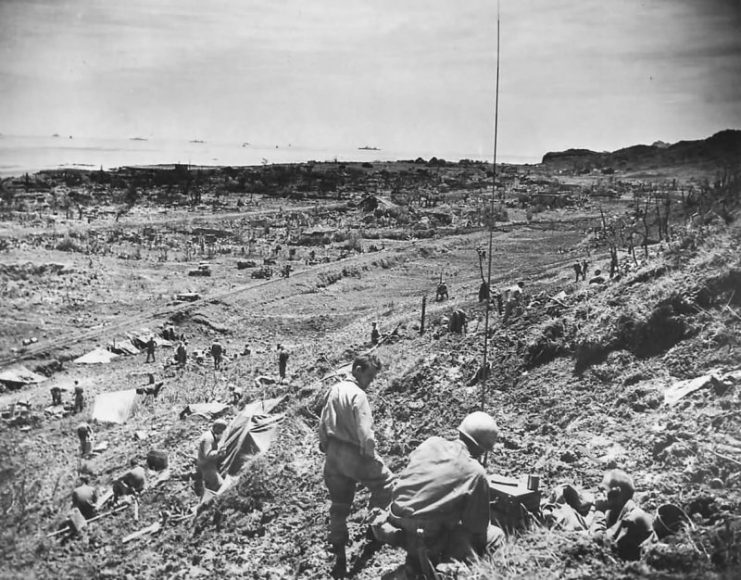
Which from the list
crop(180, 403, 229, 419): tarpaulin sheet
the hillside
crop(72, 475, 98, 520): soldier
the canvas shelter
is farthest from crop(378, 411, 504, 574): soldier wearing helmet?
the hillside

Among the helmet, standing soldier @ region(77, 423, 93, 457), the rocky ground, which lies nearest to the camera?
the helmet

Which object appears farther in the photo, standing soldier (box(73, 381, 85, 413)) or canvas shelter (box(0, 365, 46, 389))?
canvas shelter (box(0, 365, 46, 389))

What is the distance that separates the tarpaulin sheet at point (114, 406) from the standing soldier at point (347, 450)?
25.4 ft

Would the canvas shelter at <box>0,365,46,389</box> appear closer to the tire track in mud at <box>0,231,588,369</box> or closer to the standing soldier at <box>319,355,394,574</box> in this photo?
the tire track in mud at <box>0,231,588,369</box>

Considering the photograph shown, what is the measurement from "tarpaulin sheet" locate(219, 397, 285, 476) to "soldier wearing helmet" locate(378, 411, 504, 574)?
11.0 ft

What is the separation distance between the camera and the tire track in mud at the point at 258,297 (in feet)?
48.7

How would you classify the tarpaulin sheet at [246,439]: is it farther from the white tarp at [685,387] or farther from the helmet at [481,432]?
the white tarp at [685,387]

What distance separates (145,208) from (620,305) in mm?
35016

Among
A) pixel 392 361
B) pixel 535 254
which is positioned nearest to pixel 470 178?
pixel 535 254

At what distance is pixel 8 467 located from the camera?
7.65m

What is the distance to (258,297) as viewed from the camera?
19.9 m

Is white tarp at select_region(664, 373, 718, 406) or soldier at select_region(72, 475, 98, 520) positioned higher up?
white tarp at select_region(664, 373, 718, 406)

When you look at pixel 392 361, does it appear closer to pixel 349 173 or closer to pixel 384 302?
pixel 384 302

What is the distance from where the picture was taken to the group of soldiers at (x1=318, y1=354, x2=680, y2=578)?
3576 mm
